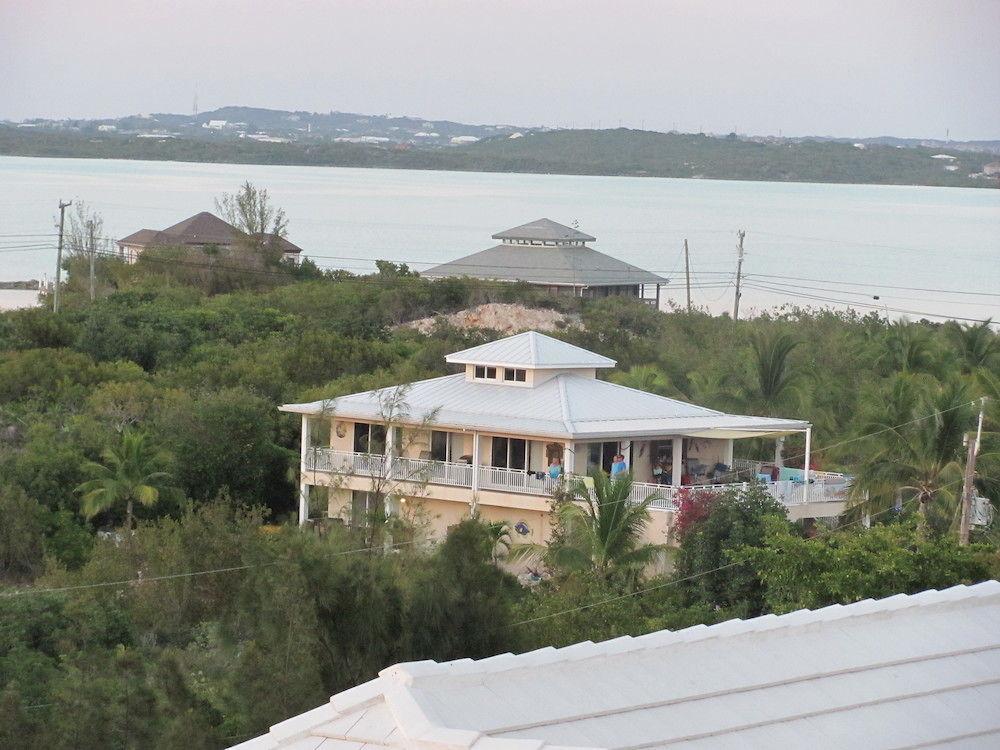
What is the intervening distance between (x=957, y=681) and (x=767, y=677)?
1231 mm

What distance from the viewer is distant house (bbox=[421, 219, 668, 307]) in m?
70.4

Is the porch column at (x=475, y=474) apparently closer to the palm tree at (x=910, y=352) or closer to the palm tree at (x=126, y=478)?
the palm tree at (x=126, y=478)

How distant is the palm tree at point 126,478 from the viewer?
29.7 metres

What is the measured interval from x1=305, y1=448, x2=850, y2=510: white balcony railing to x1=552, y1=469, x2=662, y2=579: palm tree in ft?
7.20

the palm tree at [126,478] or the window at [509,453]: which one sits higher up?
the window at [509,453]

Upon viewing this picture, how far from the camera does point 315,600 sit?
15898mm

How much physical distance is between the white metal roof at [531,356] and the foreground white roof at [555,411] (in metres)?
0.33

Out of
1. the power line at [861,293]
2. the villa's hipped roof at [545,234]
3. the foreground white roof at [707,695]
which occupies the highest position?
the foreground white roof at [707,695]

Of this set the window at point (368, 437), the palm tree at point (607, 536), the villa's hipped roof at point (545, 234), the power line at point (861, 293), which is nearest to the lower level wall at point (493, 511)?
the window at point (368, 437)

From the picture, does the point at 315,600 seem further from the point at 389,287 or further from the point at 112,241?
the point at 112,241

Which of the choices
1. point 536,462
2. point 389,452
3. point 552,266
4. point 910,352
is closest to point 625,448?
point 536,462

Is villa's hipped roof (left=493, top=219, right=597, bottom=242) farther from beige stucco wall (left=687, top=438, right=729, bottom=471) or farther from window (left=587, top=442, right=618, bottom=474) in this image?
window (left=587, top=442, right=618, bottom=474)

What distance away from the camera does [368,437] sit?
30875mm

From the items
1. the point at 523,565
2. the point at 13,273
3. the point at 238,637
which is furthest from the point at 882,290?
the point at 238,637
